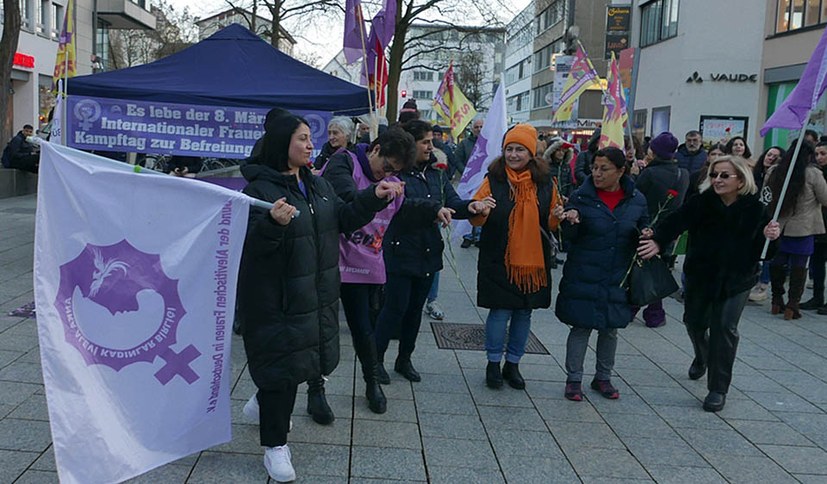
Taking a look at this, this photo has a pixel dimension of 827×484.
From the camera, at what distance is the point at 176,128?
26.5 ft

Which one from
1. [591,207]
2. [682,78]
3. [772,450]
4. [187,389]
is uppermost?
[682,78]

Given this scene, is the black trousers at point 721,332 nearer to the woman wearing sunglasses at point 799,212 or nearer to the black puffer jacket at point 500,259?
the black puffer jacket at point 500,259

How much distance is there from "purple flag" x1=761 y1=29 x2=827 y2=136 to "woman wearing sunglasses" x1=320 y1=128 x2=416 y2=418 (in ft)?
10.3

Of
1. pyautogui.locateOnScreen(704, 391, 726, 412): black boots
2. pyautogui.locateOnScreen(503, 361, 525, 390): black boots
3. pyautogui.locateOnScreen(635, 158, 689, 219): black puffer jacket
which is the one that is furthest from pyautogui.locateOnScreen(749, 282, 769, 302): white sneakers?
pyautogui.locateOnScreen(503, 361, 525, 390): black boots

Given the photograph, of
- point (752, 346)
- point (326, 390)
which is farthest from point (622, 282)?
point (752, 346)

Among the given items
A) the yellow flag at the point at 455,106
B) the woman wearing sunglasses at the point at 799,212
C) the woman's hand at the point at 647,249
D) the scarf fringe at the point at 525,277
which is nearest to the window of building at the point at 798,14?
the yellow flag at the point at 455,106

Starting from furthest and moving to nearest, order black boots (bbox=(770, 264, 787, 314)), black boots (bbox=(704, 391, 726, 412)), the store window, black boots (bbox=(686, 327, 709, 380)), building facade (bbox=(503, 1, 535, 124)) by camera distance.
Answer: building facade (bbox=(503, 1, 535, 124))
the store window
black boots (bbox=(770, 264, 787, 314))
black boots (bbox=(686, 327, 709, 380))
black boots (bbox=(704, 391, 726, 412))

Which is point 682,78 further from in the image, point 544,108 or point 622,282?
point 544,108

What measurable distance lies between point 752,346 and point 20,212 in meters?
12.6

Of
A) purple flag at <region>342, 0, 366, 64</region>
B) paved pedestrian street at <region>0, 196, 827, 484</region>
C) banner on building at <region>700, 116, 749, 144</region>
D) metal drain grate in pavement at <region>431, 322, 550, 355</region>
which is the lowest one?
paved pedestrian street at <region>0, 196, 827, 484</region>

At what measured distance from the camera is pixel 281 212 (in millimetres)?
3461

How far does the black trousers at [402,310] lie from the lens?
5.30 meters

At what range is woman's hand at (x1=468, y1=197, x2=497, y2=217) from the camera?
16.5 ft

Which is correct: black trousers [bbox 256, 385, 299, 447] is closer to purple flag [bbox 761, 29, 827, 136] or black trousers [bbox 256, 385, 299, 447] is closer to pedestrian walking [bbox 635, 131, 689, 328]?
purple flag [bbox 761, 29, 827, 136]
